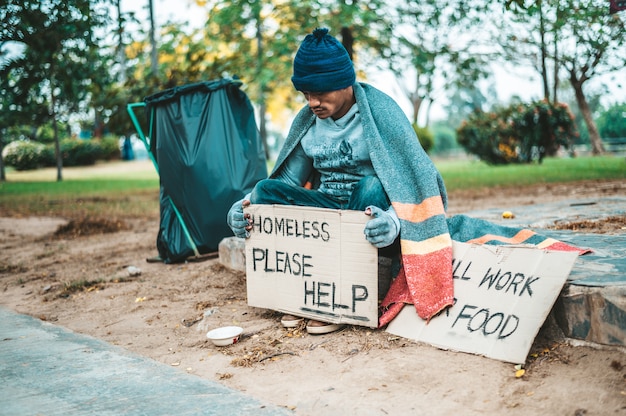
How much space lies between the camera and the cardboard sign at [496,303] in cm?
201

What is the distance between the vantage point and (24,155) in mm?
24188

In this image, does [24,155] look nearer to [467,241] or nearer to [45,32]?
[45,32]

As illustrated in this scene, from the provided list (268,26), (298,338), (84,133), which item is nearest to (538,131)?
(268,26)

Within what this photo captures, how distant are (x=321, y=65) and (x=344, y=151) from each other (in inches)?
16.3

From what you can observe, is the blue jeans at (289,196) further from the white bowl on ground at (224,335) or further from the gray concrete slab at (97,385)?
the gray concrete slab at (97,385)

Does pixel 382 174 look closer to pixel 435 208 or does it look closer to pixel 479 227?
pixel 435 208

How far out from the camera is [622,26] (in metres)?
9.02

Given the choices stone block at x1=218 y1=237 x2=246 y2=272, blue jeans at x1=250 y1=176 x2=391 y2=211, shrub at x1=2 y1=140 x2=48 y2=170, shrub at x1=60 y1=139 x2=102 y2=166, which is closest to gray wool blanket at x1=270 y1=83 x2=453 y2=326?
blue jeans at x1=250 y1=176 x2=391 y2=211

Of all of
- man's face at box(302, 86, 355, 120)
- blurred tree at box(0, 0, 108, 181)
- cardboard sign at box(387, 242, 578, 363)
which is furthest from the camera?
blurred tree at box(0, 0, 108, 181)

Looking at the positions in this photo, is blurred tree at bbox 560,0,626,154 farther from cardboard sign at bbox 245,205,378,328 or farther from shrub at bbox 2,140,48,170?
shrub at bbox 2,140,48,170

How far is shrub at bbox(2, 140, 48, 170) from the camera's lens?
24.2 m

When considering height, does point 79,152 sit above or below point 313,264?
above

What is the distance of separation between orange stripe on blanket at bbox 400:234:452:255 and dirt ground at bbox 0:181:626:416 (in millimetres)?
359

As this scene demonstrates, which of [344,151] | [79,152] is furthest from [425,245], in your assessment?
[79,152]
